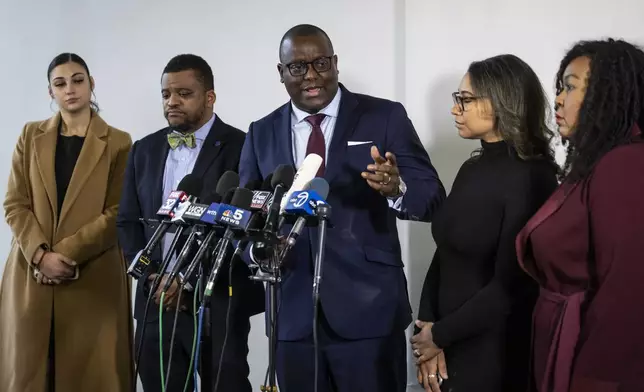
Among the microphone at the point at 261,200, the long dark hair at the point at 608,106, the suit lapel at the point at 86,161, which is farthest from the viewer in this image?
the suit lapel at the point at 86,161

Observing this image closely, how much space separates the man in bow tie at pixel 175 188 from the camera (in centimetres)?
262

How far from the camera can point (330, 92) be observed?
7.47ft

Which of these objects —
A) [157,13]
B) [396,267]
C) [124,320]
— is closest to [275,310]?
[396,267]

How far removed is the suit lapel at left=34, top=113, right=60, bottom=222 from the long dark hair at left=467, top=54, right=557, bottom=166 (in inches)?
78.8

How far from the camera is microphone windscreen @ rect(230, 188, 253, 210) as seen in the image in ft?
5.58

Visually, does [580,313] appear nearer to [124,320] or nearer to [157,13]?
[124,320]

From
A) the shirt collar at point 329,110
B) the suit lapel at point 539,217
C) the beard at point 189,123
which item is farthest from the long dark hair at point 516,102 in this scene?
the beard at point 189,123

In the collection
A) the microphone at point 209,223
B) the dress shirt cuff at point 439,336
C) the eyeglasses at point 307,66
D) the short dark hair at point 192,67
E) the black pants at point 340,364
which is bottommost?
the black pants at point 340,364

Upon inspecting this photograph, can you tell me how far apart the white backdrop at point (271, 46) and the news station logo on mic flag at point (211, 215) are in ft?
5.54

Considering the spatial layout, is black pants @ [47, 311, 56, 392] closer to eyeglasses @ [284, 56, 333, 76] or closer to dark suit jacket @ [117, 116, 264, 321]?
dark suit jacket @ [117, 116, 264, 321]

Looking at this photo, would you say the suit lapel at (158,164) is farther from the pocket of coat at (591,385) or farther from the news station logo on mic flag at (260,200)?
the pocket of coat at (591,385)

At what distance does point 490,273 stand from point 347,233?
0.45 metres

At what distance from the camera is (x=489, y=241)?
1952 mm

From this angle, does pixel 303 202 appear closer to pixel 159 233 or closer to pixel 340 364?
pixel 159 233
